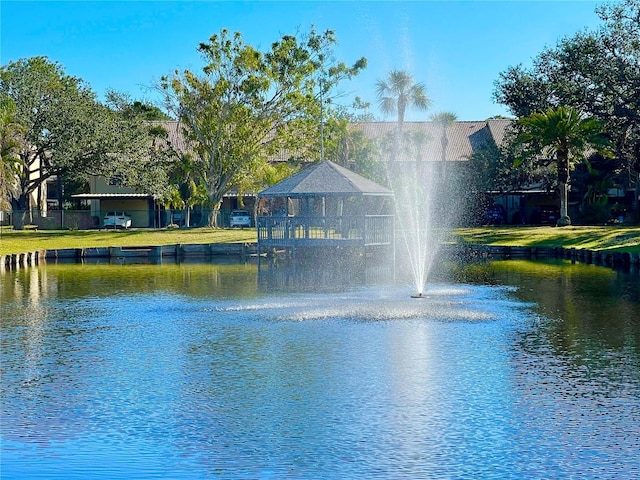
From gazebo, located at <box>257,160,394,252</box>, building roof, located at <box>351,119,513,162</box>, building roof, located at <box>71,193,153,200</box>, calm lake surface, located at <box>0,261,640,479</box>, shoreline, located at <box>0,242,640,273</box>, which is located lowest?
calm lake surface, located at <box>0,261,640,479</box>

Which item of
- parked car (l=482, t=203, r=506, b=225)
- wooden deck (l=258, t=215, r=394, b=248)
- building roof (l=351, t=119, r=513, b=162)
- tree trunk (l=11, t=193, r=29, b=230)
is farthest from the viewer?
building roof (l=351, t=119, r=513, b=162)

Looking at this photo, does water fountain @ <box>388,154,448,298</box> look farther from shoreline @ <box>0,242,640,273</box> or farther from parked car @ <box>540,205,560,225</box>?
parked car @ <box>540,205,560,225</box>

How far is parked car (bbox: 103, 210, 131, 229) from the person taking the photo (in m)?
69.2

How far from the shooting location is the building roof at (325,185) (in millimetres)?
44969

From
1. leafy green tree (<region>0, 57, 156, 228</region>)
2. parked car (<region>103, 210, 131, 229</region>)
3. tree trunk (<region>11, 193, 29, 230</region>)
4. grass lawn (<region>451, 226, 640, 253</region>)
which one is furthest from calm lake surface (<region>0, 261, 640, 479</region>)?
parked car (<region>103, 210, 131, 229</region>)

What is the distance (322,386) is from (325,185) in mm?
30765

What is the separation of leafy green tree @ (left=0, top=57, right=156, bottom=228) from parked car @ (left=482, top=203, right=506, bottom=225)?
25.6 meters

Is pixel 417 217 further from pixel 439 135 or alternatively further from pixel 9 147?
pixel 439 135

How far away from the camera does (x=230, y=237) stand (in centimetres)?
5606

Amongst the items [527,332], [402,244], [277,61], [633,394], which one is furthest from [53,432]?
[277,61]

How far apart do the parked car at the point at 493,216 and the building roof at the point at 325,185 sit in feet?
84.5

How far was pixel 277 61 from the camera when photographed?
63.2 m

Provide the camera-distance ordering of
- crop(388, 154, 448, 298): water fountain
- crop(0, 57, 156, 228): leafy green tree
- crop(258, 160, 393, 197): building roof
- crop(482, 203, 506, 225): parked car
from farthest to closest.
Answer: crop(482, 203, 506, 225): parked car → crop(0, 57, 156, 228): leafy green tree → crop(388, 154, 448, 298): water fountain → crop(258, 160, 393, 197): building roof

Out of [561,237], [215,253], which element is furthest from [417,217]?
[215,253]
